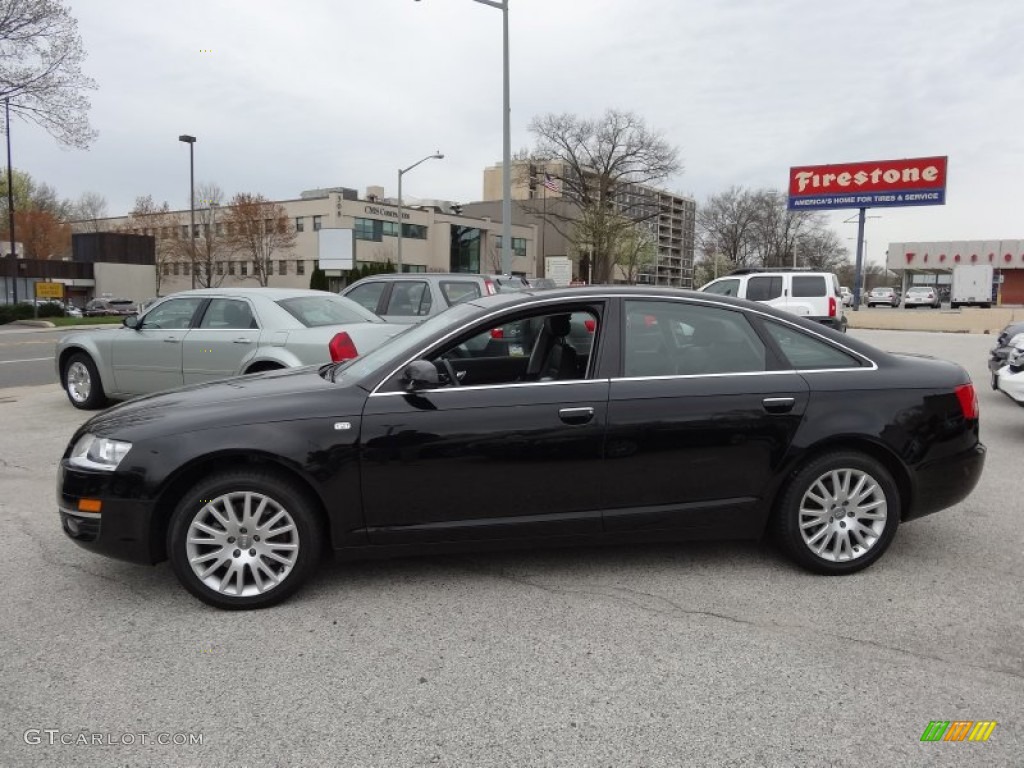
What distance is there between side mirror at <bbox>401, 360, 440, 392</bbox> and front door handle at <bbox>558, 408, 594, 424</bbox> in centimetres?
65

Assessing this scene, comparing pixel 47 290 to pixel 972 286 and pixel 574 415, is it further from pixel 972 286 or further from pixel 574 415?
pixel 972 286

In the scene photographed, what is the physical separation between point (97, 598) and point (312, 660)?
54.8 inches

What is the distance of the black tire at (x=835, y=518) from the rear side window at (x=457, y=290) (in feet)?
23.8

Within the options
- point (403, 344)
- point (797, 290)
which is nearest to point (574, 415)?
point (403, 344)

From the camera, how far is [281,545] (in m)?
3.55

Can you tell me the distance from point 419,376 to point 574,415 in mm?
794

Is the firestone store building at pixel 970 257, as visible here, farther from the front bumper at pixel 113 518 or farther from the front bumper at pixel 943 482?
the front bumper at pixel 113 518

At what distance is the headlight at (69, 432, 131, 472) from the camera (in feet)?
11.5

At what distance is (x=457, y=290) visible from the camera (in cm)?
1077

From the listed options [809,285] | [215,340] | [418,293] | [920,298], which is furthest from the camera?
[920,298]

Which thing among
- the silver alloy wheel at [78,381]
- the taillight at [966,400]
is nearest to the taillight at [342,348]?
the silver alloy wheel at [78,381]

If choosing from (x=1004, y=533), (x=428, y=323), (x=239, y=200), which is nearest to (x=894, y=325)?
(x=1004, y=533)

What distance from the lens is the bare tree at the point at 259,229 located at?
59.1 metres

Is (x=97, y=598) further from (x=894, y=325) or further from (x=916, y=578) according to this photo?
(x=894, y=325)
